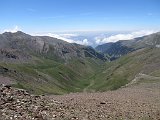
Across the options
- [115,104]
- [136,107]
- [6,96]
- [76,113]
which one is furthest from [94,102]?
[6,96]

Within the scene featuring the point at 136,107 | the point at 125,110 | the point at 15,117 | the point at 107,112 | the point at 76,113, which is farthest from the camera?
the point at 136,107

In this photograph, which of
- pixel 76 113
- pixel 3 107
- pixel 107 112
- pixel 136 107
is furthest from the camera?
pixel 136 107

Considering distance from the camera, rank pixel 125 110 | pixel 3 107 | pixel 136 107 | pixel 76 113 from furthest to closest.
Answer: pixel 136 107 → pixel 125 110 → pixel 76 113 → pixel 3 107

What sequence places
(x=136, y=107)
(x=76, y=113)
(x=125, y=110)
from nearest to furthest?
(x=76, y=113)
(x=125, y=110)
(x=136, y=107)

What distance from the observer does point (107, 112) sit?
3056 centimetres

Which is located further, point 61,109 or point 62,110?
point 61,109

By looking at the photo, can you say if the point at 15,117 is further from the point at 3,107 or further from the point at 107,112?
the point at 107,112

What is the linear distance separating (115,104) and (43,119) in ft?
41.2

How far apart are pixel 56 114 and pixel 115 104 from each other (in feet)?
34.8

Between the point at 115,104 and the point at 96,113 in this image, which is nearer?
the point at 96,113

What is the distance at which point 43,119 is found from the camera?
24969 millimetres

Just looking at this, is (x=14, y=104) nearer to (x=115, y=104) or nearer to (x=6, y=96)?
(x=6, y=96)

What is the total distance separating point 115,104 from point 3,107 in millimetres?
14092

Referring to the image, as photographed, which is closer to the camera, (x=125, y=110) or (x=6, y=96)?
(x=6, y=96)
